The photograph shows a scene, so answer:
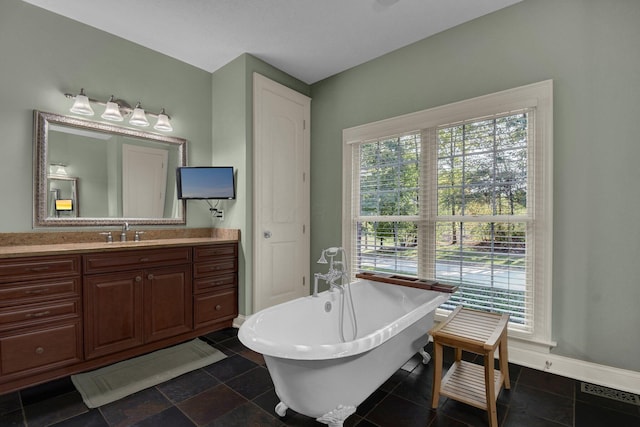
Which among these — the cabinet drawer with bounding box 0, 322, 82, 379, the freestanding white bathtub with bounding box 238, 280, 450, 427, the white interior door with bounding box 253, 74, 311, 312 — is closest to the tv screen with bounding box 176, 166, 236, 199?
the white interior door with bounding box 253, 74, 311, 312

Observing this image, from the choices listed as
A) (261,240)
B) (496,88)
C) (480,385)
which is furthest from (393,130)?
(480,385)

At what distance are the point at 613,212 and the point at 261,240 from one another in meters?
2.77

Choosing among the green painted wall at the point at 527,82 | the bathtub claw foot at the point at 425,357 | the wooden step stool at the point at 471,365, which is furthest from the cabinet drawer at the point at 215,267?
the wooden step stool at the point at 471,365

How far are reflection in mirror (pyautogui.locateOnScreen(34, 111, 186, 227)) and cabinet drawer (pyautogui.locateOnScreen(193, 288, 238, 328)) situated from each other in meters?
0.88

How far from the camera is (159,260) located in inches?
96.4

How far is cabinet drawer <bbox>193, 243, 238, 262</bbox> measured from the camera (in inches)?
106

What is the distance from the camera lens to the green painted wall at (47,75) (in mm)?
2180

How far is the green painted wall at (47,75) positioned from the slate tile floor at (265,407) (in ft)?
4.41

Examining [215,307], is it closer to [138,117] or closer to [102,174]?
[102,174]

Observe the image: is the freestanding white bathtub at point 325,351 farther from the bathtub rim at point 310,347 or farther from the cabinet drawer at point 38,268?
the cabinet drawer at point 38,268

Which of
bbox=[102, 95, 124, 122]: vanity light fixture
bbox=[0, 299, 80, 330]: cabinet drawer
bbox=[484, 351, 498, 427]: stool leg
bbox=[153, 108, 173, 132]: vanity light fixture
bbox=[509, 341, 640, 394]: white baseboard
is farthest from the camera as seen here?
bbox=[153, 108, 173, 132]: vanity light fixture

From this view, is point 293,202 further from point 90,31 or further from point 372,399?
point 90,31

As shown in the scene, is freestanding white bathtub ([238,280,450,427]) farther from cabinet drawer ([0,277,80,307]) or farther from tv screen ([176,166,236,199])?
tv screen ([176,166,236,199])

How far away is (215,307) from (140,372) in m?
0.78
